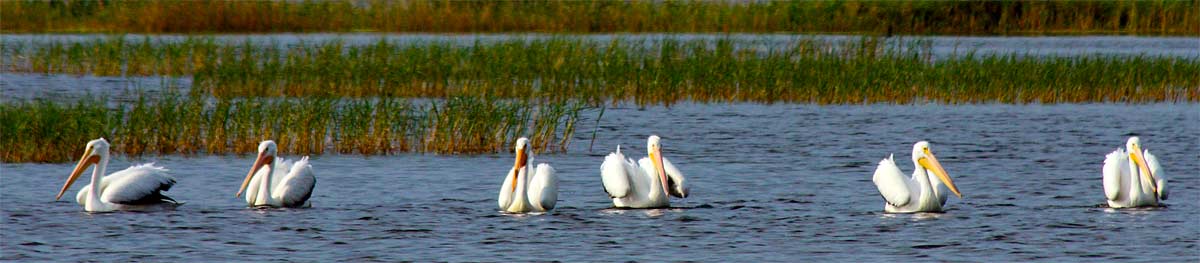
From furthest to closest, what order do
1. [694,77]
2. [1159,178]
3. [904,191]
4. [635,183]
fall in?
1. [694,77]
2. [1159,178]
3. [635,183]
4. [904,191]

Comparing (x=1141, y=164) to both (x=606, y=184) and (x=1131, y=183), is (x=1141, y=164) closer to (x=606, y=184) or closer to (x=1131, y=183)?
(x=1131, y=183)

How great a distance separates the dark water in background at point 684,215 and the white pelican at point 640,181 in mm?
109

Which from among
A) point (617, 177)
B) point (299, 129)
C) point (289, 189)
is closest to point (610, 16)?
point (299, 129)

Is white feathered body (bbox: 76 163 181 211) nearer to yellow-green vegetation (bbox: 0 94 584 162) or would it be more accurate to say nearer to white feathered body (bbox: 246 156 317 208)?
white feathered body (bbox: 246 156 317 208)

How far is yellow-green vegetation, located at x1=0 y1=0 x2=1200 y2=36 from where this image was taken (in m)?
35.4

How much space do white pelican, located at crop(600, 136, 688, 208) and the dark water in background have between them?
0.11 metres

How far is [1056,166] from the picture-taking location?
15.2 metres

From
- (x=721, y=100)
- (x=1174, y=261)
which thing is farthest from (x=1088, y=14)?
(x=1174, y=261)

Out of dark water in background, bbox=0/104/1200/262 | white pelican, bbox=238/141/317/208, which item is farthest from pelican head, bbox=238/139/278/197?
dark water in background, bbox=0/104/1200/262

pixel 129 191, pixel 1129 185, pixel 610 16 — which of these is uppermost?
pixel 610 16

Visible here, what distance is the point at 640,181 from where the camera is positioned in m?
11.5

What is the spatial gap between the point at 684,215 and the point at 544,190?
923mm

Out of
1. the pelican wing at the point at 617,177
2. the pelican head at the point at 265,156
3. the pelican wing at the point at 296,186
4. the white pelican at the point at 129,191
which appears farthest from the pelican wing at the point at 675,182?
the white pelican at the point at 129,191

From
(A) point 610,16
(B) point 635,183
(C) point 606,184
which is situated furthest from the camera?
(A) point 610,16
